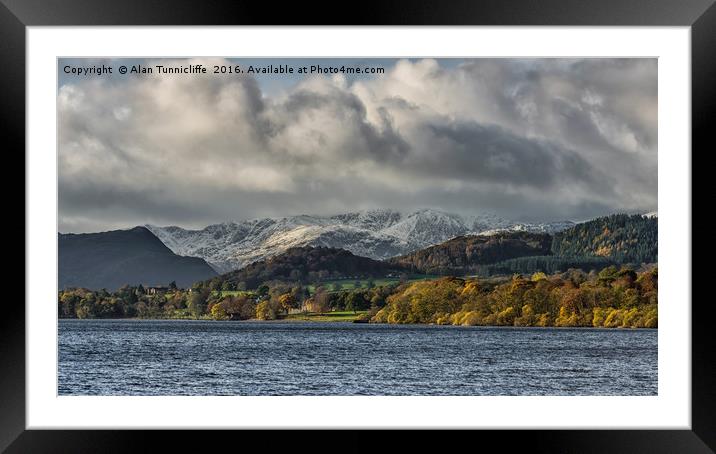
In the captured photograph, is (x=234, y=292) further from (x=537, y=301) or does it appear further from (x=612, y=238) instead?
(x=612, y=238)

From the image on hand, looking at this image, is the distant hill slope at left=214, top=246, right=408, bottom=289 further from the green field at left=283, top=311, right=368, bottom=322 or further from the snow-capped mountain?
the green field at left=283, top=311, right=368, bottom=322

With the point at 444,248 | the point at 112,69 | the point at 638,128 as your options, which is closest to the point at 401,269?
the point at 444,248

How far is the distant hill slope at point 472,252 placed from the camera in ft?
236

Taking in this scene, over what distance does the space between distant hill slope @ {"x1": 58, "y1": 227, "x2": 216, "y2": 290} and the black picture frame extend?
6236 centimetres

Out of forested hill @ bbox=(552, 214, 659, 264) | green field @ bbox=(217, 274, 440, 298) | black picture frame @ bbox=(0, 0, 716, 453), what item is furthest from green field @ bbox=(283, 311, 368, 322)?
black picture frame @ bbox=(0, 0, 716, 453)

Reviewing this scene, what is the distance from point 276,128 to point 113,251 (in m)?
15.5

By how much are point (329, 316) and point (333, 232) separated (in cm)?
718

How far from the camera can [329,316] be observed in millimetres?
70438

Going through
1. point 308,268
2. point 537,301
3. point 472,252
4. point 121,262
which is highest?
point 472,252

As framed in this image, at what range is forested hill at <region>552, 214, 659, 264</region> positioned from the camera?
68.4 metres
